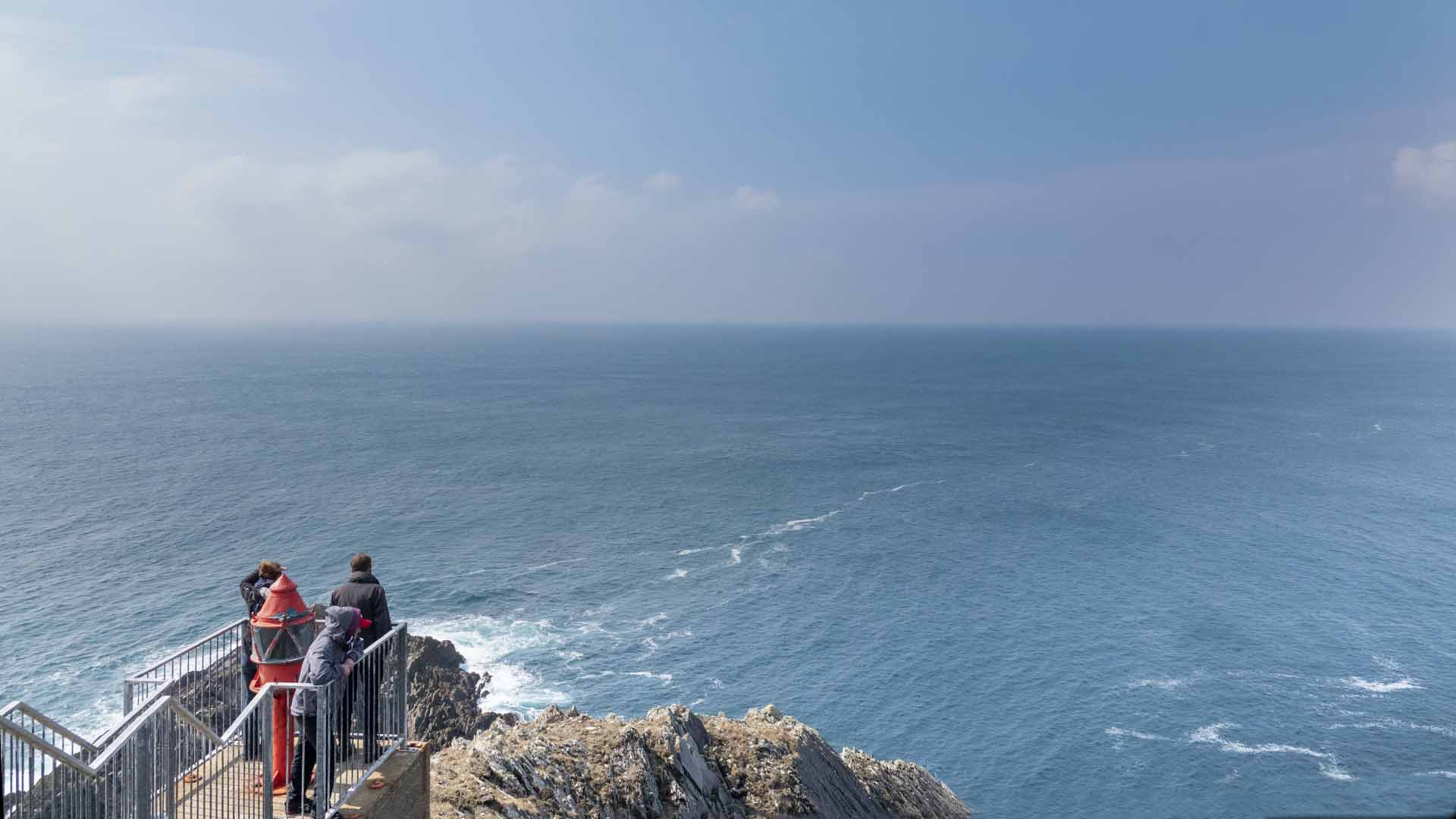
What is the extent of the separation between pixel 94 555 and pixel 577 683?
36.8 metres

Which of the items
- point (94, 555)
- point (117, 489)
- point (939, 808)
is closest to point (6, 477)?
point (117, 489)

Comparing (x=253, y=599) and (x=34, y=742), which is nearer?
(x=34, y=742)

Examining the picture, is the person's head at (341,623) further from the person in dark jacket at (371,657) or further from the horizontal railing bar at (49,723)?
the horizontal railing bar at (49,723)

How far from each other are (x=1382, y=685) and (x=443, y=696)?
46571 mm

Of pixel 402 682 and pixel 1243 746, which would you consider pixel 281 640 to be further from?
pixel 1243 746

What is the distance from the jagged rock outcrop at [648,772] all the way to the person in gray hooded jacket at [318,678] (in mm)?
4026

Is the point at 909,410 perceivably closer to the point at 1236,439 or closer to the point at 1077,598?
the point at 1236,439

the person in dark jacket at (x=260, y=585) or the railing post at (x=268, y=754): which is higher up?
the person in dark jacket at (x=260, y=585)

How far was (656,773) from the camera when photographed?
19.1 meters

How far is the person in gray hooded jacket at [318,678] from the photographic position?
1038 centimetres

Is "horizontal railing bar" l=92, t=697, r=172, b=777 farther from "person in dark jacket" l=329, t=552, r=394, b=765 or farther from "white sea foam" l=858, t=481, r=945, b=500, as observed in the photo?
"white sea foam" l=858, t=481, r=945, b=500

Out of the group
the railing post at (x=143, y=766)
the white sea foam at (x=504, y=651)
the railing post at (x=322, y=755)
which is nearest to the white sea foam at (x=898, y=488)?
the white sea foam at (x=504, y=651)

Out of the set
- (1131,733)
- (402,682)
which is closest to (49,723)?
(402,682)

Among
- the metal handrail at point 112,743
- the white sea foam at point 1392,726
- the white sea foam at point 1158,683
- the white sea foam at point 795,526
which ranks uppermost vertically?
A: the metal handrail at point 112,743
